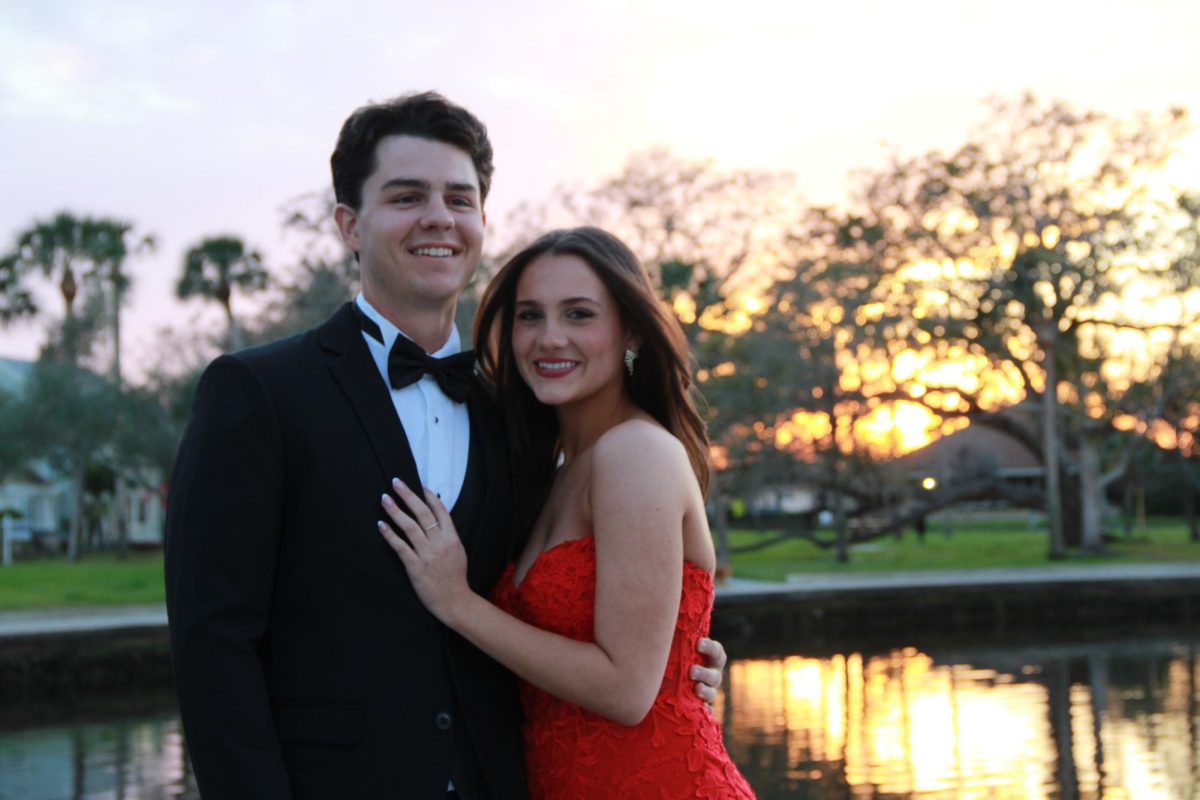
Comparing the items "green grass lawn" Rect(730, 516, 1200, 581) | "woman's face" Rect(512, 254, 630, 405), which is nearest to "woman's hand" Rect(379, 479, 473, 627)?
"woman's face" Rect(512, 254, 630, 405)

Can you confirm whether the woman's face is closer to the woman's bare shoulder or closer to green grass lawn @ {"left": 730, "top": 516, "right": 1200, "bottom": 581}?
the woman's bare shoulder

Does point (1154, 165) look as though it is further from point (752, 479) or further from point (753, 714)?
point (753, 714)

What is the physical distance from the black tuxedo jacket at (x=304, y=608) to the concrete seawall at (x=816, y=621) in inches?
461

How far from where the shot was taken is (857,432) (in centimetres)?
3247

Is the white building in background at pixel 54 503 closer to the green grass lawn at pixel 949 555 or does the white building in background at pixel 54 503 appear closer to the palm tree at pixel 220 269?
the palm tree at pixel 220 269

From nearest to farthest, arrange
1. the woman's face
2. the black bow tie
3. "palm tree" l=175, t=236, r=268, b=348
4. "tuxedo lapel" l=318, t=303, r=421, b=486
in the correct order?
"tuxedo lapel" l=318, t=303, r=421, b=486, the black bow tie, the woman's face, "palm tree" l=175, t=236, r=268, b=348

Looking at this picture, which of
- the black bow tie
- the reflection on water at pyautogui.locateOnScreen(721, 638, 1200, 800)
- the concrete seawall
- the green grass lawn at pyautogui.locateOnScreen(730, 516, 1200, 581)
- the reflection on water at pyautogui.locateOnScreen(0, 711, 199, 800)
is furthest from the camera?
the green grass lawn at pyautogui.locateOnScreen(730, 516, 1200, 581)

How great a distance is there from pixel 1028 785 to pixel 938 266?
21120 millimetres

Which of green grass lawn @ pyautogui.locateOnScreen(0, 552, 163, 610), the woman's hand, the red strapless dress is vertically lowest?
green grass lawn @ pyautogui.locateOnScreen(0, 552, 163, 610)

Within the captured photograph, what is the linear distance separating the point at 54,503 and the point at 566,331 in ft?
163

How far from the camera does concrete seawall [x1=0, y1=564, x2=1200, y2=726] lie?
13414 millimetres

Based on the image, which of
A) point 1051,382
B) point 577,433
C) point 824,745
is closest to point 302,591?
point 577,433

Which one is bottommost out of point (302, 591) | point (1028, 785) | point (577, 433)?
point (1028, 785)

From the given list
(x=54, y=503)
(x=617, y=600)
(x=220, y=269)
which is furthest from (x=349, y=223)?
(x=54, y=503)
